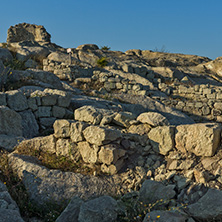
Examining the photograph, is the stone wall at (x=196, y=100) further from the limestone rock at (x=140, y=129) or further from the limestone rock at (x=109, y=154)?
the limestone rock at (x=109, y=154)

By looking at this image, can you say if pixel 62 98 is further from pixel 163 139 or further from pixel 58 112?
pixel 163 139

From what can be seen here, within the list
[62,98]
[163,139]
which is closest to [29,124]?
[62,98]

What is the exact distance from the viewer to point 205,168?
15.7 feet

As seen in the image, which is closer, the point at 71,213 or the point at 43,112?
the point at 71,213

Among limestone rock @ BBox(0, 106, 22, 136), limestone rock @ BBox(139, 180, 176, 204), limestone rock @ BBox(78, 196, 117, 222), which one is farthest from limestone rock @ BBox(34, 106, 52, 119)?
limestone rock @ BBox(78, 196, 117, 222)

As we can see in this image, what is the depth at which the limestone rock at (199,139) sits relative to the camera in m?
4.92

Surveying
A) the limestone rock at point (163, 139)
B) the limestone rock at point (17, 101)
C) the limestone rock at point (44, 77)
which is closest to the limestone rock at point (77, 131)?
the limestone rock at point (163, 139)

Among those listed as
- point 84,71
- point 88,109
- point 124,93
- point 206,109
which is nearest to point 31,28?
point 84,71

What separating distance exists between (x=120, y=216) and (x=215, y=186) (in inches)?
70.5

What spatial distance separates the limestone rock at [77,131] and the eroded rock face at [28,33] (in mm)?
19474

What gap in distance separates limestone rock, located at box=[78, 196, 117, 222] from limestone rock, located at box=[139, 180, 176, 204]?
30.9 inches

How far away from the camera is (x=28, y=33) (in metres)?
23.8

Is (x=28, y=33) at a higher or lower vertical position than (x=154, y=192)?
higher

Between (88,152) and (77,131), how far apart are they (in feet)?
1.76
